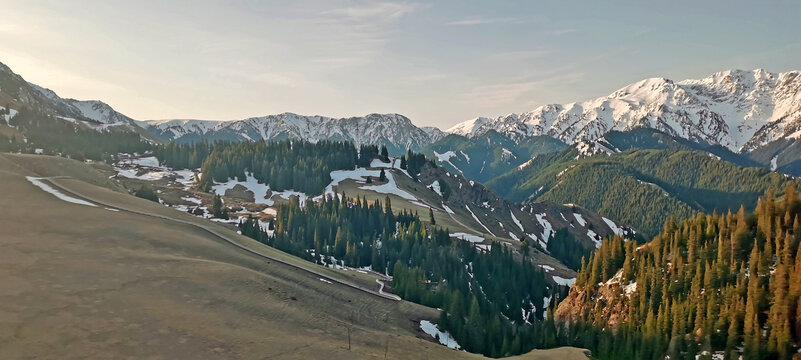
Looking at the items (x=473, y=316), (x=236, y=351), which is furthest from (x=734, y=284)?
(x=236, y=351)

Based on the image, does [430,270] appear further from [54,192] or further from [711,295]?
[54,192]

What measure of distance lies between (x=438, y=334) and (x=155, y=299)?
60.2 metres

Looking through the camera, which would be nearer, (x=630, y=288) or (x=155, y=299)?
(x=155, y=299)

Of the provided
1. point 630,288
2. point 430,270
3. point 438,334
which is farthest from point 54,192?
point 630,288

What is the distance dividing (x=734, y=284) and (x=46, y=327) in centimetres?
12778

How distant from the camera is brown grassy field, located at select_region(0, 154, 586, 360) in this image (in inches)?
1718

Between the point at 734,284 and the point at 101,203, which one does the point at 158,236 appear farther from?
the point at 734,284

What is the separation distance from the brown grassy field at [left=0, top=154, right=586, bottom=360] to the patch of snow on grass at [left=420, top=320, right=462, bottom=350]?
175 inches

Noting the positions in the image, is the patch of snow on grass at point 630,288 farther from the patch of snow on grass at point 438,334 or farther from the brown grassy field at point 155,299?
the brown grassy field at point 155,299

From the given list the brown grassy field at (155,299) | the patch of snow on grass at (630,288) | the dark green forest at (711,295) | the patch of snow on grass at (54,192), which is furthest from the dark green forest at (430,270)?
the patch of snow on grass at (54,192)

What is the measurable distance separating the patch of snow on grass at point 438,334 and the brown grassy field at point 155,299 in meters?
4.45

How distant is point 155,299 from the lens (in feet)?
175

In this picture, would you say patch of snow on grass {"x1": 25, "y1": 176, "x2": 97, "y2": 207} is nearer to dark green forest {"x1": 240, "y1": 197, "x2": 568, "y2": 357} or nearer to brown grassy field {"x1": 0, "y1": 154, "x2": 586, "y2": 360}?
brown grassy field {"x1": 0, "y1": 154, "x2": 586, "y2": 360}

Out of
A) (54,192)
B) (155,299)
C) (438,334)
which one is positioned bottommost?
(438,334)
